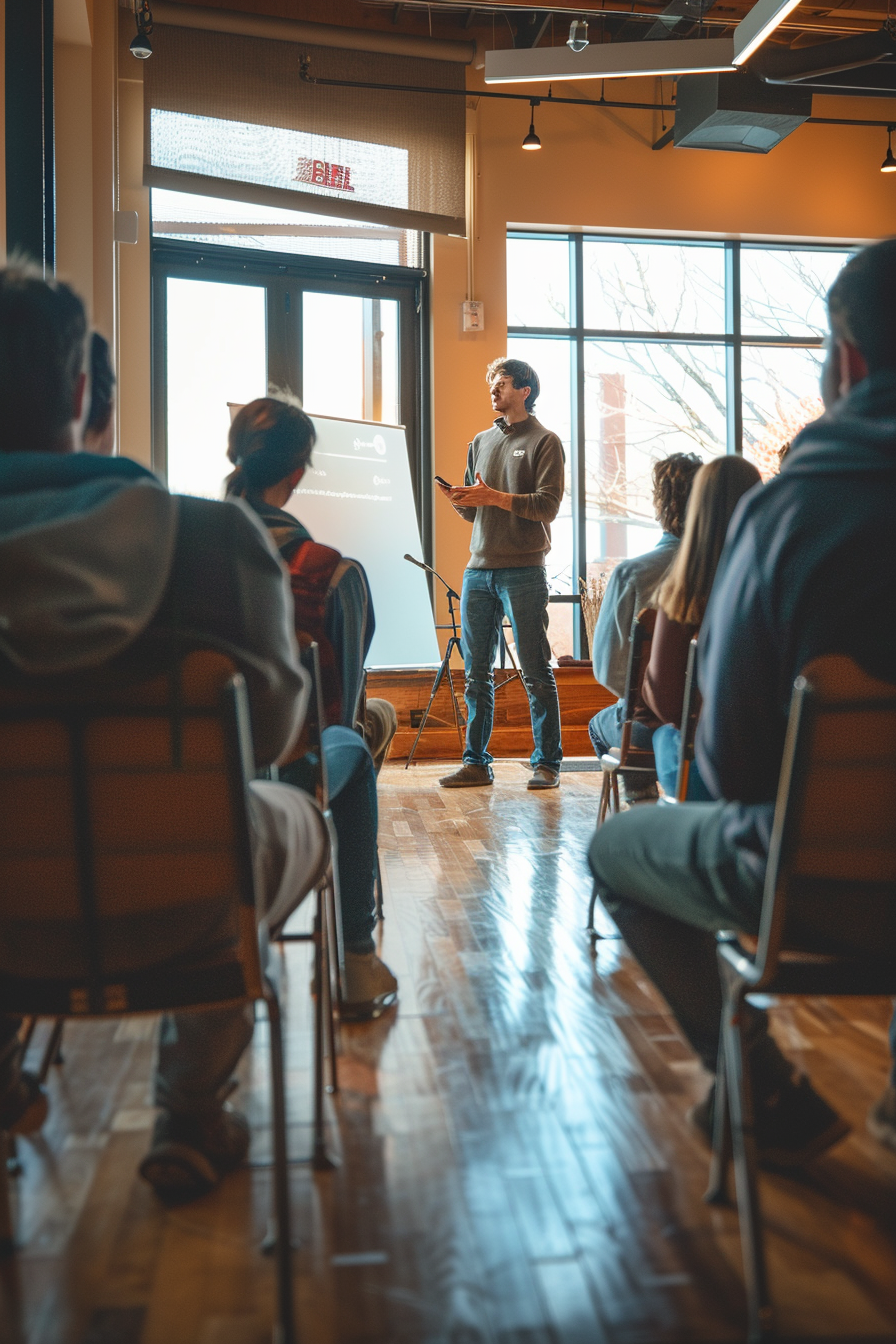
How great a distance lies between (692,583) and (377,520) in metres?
4.17

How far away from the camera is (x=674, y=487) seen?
8.70 feet

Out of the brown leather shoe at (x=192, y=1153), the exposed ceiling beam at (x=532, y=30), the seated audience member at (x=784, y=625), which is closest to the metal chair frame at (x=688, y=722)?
the seated audience member at (x=784, y=625)

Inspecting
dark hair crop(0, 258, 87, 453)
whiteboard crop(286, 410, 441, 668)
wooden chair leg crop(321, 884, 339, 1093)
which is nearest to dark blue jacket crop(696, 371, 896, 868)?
wooden chair leg crop(321, 884, 339, 1093)

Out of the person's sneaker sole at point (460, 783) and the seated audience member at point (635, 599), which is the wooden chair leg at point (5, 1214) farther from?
the person's sneaker sole at point (460, 783)

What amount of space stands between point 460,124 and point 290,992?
6350mm

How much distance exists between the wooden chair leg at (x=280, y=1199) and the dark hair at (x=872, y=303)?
1.03 metres

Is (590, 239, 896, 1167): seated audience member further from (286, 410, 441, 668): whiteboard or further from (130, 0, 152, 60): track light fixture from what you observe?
(130, 0, 152, 60): track light fixture

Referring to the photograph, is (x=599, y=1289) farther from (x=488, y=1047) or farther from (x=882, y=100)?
(x=882, y=100)

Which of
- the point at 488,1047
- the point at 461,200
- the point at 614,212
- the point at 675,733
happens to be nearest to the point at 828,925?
the point at 488,1047

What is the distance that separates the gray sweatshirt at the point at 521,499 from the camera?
474 centimetres

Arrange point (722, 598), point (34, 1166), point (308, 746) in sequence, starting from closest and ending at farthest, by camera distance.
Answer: point (722, 598)
point (34, 1166)
point (308, 746)

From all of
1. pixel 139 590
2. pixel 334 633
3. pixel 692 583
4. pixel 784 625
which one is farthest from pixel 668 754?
pixel 139 590

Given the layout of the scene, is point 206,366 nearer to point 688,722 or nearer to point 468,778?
point 468,778

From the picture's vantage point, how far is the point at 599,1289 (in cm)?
119
